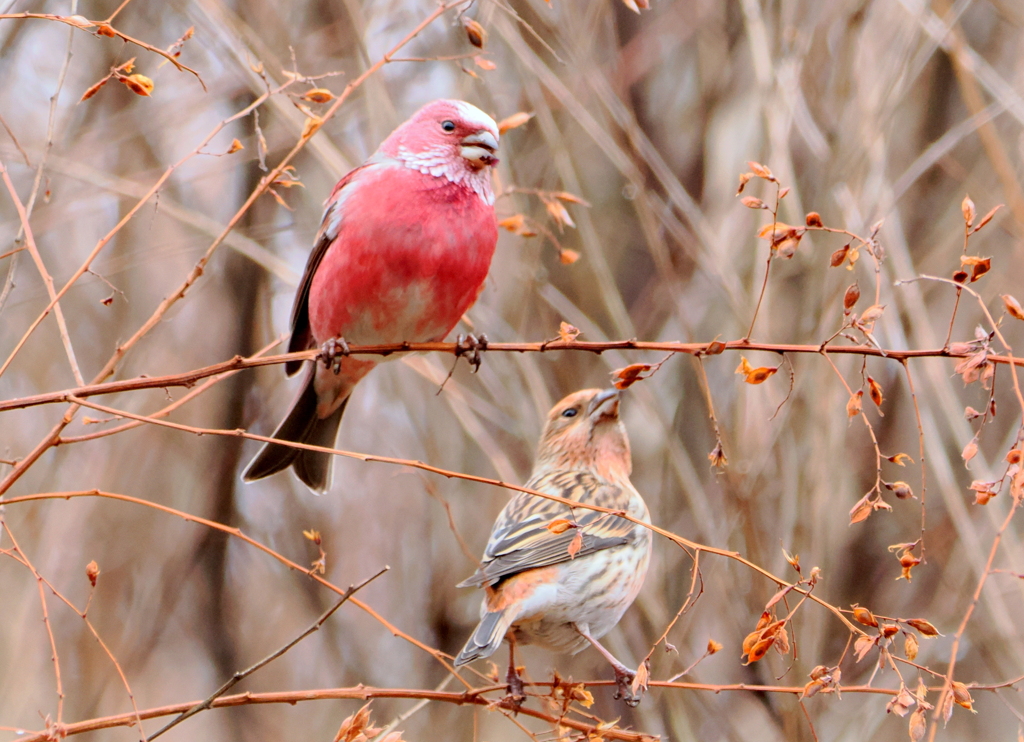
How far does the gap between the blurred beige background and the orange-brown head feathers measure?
8.2 inches

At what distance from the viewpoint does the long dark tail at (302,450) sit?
14.1 ft

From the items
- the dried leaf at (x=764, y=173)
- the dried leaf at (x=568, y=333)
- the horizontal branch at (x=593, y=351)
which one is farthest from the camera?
the dried leaf at (x=568, y=333)

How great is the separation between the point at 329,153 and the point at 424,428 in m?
1.66

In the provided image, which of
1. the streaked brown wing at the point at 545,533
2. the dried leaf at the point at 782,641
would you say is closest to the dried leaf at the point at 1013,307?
the dried leaf at the point at 782,641

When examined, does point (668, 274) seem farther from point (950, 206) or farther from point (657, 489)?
point (950, 206)

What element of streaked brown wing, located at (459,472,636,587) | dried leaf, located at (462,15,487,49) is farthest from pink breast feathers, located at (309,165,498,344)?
dried leaf, located at (462,15,487,49)

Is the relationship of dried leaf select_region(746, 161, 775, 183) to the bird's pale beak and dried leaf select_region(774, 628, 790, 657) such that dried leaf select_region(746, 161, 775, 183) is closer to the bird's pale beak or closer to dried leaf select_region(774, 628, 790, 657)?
dried leaf select_region(774, 628, 790, 657)

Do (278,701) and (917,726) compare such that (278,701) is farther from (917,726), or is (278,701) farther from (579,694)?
(917,726)

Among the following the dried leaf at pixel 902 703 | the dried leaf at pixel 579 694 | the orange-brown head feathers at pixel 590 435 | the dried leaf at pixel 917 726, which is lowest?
the dried leaf at pixel 579 694

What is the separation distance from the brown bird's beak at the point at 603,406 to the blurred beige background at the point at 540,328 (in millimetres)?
181

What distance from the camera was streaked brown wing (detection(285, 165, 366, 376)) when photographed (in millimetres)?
4148

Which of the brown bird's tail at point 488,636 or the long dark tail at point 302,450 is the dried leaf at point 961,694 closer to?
the brown bird's tail at point 488,636

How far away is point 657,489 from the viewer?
577cm

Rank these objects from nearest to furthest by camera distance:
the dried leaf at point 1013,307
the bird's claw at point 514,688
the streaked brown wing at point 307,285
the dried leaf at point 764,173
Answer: the dried leaf at point 1013,307 < the dried leaf at point 764,173 < the bird's claw at point 514,688 < the streaked brown wing at point 307,285
